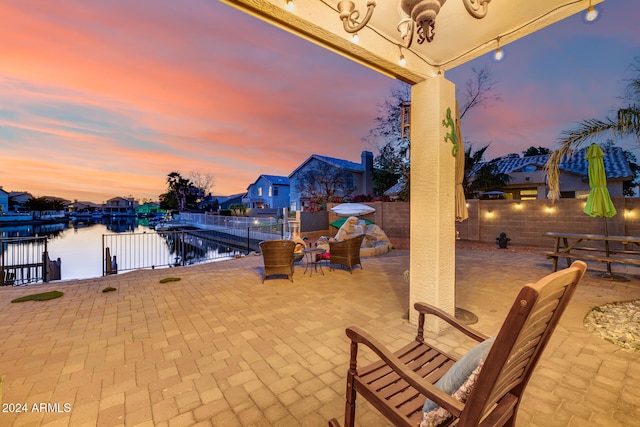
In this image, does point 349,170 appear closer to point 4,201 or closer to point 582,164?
point 582,164

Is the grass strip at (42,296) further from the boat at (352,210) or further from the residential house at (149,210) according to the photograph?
the residential house at (149,210)

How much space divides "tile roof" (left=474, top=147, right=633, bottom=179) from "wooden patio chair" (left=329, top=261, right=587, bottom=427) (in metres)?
15.2

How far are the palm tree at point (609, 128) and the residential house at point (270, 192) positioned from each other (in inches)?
1129

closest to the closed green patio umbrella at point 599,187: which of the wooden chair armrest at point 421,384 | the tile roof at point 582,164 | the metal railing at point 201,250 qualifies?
the wooden chair armrest at point 421,384

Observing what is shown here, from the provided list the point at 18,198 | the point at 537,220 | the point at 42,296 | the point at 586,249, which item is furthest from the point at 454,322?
the point at 18,198

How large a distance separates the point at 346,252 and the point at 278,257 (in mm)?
1754

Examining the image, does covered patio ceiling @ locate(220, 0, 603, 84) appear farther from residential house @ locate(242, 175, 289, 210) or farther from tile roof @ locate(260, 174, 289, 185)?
tile roof @ locate(260, 174, 289, 185)

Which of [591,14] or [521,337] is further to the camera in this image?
[591,14]

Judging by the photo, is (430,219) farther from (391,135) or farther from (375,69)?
(391,135)

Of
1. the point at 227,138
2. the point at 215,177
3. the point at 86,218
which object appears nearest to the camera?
the point at 227,138

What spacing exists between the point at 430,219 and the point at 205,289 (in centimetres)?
433

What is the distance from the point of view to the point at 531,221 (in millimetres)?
9352

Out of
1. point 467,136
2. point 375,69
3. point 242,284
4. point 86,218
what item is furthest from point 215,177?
point 86,218

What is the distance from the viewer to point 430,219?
115 inches
